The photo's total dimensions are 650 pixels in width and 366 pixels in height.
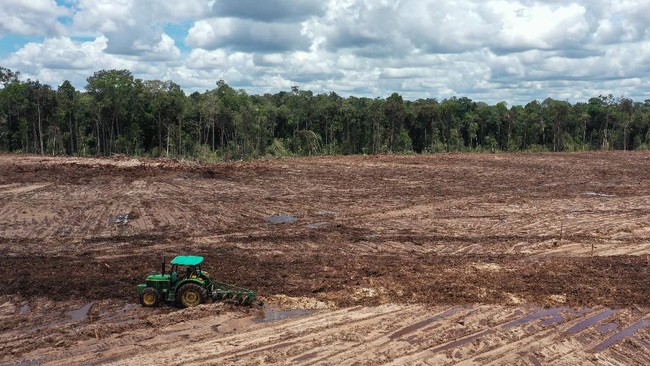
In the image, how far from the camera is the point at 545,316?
10453 millimetres

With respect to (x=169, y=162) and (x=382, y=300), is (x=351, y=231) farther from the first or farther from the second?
(x=169, y=162)

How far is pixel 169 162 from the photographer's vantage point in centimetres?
3550

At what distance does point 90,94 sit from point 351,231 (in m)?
36.3

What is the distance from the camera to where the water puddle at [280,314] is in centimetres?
1032

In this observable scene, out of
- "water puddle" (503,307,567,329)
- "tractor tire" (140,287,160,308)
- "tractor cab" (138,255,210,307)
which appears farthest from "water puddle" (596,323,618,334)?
"tractor tire" (140,287,160,308)

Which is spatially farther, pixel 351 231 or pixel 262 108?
pixel 262 108

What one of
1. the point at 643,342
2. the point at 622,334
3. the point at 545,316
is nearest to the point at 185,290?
the point at 545,316

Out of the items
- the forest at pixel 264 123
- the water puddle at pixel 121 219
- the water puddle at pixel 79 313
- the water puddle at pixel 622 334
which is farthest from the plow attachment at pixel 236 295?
the forest at pixel 264 123

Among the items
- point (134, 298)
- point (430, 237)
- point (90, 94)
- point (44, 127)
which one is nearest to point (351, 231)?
point (430, 237)

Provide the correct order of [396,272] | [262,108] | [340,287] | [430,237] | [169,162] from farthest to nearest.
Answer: [262,108] → [169,162] → [430,237] → [396,272] → [340,287]

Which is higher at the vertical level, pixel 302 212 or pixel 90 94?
pixel 90 94

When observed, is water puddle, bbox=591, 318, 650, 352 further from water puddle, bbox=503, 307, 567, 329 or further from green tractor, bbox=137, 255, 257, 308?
green tractor, bbox=137, 255, 257, 308

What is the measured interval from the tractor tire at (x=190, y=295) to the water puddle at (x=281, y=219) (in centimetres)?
833

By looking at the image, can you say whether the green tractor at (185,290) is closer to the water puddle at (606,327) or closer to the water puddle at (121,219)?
the water puddle at (606,327)
